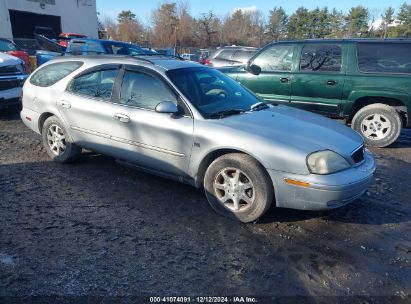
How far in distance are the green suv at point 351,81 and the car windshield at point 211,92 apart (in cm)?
237

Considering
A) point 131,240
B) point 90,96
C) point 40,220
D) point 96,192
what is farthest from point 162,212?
point 90,96

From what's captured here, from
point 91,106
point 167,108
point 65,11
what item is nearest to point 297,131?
point 167,108

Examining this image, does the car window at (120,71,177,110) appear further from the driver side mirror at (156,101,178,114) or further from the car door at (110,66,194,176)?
the driver side mirror at (156,101,178,114)

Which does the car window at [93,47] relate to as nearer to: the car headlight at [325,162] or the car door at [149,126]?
the car door at [149,126]

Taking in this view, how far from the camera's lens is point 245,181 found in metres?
3.67

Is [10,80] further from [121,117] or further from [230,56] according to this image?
[230,56]

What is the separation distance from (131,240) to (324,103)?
5.04 m

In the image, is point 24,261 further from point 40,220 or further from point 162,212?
point 162,212

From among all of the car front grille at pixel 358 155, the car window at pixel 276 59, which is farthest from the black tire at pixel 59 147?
the car window at pixel 276 59

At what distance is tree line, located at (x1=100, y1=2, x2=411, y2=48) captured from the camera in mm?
58906

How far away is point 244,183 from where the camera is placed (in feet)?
12.0

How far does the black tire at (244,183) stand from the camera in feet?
11.5

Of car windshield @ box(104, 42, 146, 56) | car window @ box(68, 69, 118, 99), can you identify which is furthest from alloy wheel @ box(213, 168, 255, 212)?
car windshield @ box(104, 42, 146, 56)

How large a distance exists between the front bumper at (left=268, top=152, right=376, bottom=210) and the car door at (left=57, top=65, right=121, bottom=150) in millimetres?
2295
